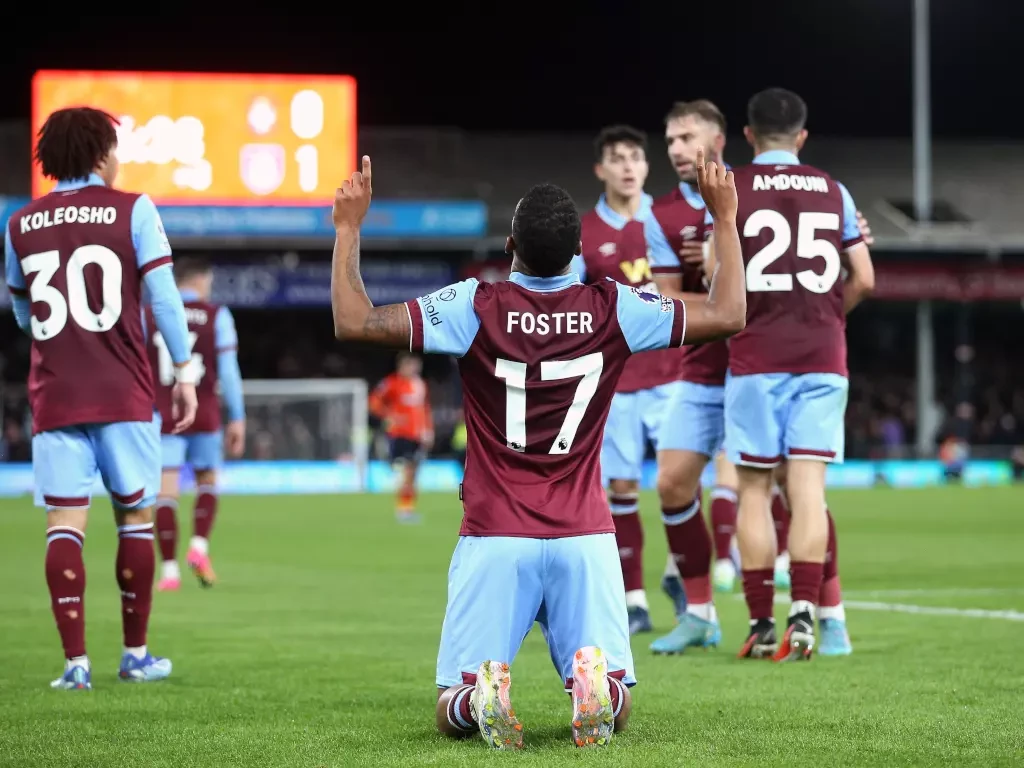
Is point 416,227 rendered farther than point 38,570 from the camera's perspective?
Yes

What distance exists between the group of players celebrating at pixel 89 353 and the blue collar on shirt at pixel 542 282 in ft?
5.77

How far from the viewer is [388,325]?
14.2ft

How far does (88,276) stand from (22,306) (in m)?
0.37

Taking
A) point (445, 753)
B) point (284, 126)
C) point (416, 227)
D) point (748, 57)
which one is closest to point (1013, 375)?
point (748, 57)

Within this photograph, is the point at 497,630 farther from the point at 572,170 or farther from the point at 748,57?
the point at 748,57

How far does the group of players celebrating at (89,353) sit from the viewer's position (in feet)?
18.9

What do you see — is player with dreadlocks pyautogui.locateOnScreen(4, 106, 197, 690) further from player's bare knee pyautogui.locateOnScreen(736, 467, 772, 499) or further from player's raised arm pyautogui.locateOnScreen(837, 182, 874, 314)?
player's raised arm pyautogui.locateOnScreen(837, 182, 874, 314)

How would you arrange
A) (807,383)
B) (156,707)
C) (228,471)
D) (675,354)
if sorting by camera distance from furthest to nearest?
(228,471)
(675,354)
(807,383)
(156,707)

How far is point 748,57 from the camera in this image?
4003 centimetres

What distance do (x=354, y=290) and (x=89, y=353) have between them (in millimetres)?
1803

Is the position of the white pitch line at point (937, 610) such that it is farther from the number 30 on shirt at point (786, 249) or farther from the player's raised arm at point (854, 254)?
the number 30 on shirt at point (786, 249)

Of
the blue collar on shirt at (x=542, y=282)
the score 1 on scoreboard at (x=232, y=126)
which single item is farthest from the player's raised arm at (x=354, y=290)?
the score 1 on scoreboard at (x=232, y=126)

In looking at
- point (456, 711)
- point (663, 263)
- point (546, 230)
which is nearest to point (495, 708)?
point (456, 711)

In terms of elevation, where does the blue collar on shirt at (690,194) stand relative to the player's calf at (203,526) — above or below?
above
